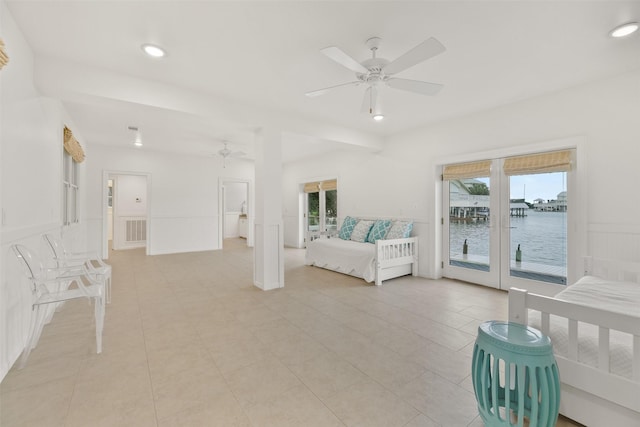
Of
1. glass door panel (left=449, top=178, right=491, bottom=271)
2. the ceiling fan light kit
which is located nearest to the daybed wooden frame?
glass door panel (left=449, top=178, right=491, bottom=271)

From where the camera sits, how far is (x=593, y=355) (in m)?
1.45

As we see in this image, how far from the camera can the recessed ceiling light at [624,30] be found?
209 centimetres

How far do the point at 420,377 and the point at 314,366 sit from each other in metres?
0.74

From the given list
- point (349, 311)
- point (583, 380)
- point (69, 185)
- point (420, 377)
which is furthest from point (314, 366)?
point (69, 185)

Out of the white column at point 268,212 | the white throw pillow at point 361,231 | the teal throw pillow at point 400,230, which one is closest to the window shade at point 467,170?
the teal throw pillow at point 400,230

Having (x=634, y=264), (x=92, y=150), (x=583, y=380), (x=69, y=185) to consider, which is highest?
(x=92, y=150)

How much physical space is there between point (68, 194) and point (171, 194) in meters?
2.77

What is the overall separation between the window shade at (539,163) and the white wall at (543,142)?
0.52 feet

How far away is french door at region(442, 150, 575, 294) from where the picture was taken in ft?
11.2

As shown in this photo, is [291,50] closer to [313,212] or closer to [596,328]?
[596,328]

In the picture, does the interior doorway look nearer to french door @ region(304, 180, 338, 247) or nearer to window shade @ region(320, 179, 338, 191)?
french door @ region(304, 180, 338, 247)

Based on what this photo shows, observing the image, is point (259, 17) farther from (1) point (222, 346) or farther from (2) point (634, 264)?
(2) point (634, 264)

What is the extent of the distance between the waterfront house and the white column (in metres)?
0.02

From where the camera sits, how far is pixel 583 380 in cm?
143
